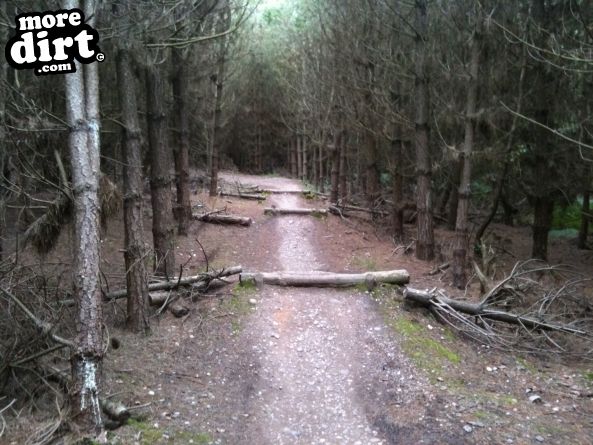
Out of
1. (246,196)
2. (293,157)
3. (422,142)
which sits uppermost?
(422,142)

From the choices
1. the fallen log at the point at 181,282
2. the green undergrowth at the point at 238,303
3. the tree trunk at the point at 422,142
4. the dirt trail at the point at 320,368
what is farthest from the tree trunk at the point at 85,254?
the tree trunk at the point at 422,142

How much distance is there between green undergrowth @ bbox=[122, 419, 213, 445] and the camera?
5.25 metres

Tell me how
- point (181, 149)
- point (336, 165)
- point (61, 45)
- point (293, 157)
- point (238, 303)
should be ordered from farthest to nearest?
point (293, 157) → point (336, 165) → point (181, 149) → point (238, 303) → point (61, 45)

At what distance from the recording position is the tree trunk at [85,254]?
→ 5.10m

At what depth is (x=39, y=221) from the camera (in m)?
6.27

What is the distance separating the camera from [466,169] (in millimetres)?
10102

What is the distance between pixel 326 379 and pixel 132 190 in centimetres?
381

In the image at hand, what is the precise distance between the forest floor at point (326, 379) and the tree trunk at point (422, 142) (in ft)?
11.6

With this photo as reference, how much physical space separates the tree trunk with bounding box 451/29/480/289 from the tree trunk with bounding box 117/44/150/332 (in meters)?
6.25

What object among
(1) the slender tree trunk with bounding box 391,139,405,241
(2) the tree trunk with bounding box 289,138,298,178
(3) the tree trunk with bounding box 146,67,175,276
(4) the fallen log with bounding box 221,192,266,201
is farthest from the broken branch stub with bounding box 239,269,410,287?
(2) the tree trunk with bounding box 289,138,298,178

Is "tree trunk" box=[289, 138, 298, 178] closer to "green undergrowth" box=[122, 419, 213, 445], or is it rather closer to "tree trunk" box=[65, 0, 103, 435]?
"tree trunk" box=[65, 0, 103, 435]

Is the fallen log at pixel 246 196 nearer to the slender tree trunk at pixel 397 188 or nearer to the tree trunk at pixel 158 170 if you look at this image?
the slender tree trunk at pixel 397 188

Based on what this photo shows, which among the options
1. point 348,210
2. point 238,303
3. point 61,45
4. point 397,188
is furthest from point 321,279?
point 348,210

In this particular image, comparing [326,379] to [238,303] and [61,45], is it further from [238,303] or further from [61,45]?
[61,45]
